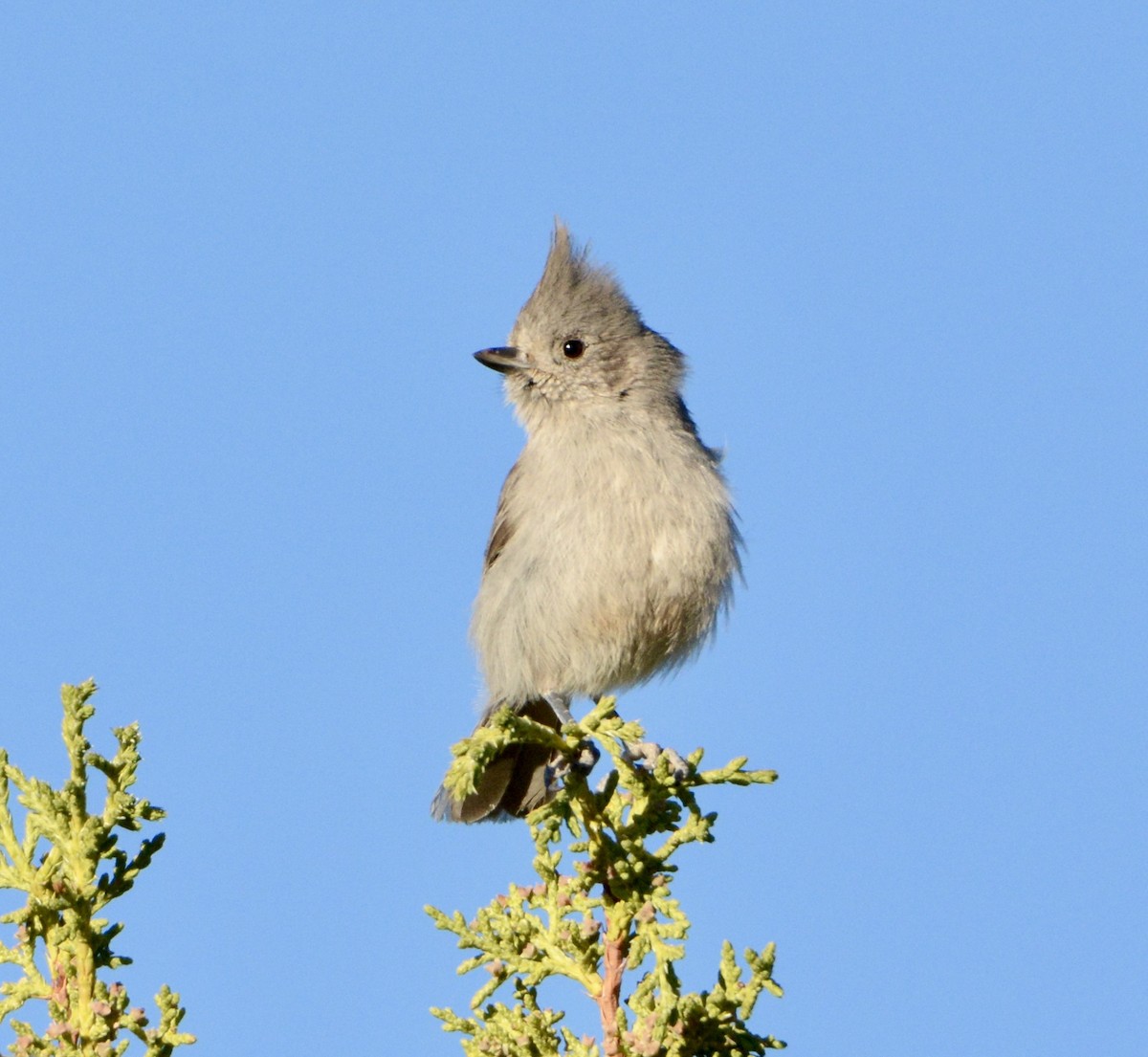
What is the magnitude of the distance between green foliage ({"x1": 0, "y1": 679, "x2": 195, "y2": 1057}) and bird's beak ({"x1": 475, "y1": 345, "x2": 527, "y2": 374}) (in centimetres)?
275

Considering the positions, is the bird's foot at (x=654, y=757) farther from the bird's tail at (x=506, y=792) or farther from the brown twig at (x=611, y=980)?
the bird's tail at (x=506, y=792)

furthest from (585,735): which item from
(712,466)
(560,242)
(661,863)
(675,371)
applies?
(560,242)

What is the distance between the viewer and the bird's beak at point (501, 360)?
18.5ft

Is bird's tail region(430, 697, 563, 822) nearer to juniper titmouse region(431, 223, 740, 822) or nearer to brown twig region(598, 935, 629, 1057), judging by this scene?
juniper titmouse region(431, 223, 740, 822)

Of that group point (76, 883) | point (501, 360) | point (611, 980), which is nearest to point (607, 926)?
point (611, 980)

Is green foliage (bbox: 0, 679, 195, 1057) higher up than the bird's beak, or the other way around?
the bird's beak

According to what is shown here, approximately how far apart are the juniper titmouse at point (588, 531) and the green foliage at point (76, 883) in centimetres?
174

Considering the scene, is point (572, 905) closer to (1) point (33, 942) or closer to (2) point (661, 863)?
(2) point (661, 863)

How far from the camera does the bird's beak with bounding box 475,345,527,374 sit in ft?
18.5

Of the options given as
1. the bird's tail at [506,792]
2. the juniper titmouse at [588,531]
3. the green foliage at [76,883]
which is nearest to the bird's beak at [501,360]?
the juniper titmouse at [588,531]

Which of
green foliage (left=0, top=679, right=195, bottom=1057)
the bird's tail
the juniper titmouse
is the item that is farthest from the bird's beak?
green foliage (left=0, top=679, right=195, bottom=1057)

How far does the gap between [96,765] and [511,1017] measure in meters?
1.06

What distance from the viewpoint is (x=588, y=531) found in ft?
16.1

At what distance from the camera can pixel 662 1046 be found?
2963mm
